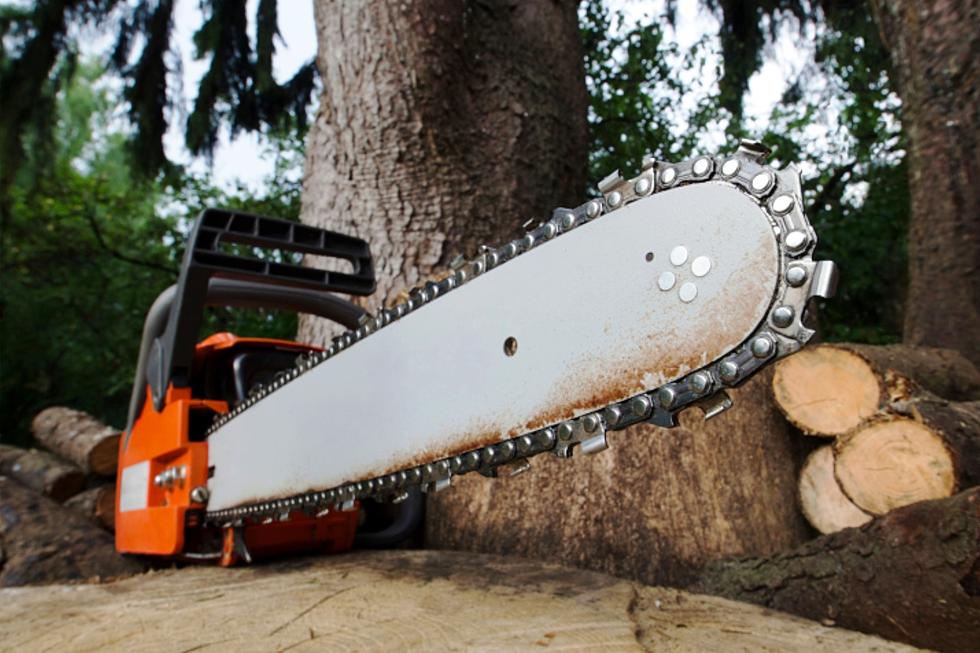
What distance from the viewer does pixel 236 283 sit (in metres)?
1.47

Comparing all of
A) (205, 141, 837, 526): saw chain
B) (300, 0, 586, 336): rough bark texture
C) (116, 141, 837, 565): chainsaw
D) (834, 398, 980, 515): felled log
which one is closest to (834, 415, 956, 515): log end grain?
(834, 398, 980, 515): felled log

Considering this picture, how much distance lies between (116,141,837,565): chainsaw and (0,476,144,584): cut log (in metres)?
0.39

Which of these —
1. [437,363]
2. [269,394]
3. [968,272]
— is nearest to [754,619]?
[437,363]

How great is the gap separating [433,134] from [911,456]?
1.64 m

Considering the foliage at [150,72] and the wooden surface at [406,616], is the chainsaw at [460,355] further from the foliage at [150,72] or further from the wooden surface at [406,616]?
the foliage at [150,72]

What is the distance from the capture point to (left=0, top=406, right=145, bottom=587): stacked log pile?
1.95 metres

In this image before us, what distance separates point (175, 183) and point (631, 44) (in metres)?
3.79

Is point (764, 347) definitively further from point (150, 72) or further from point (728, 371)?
point (150, 72)

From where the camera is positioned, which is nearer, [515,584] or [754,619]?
[754,619]

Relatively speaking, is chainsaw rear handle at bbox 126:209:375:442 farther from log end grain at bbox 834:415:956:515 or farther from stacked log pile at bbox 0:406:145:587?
log end grain at bbox 834:415:956:515

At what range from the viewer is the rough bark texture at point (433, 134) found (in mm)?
2266

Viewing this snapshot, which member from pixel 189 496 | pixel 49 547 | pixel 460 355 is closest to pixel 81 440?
pixel 49 547

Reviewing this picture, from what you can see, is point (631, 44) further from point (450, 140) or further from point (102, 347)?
point (102, 347)

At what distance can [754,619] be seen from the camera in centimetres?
105
